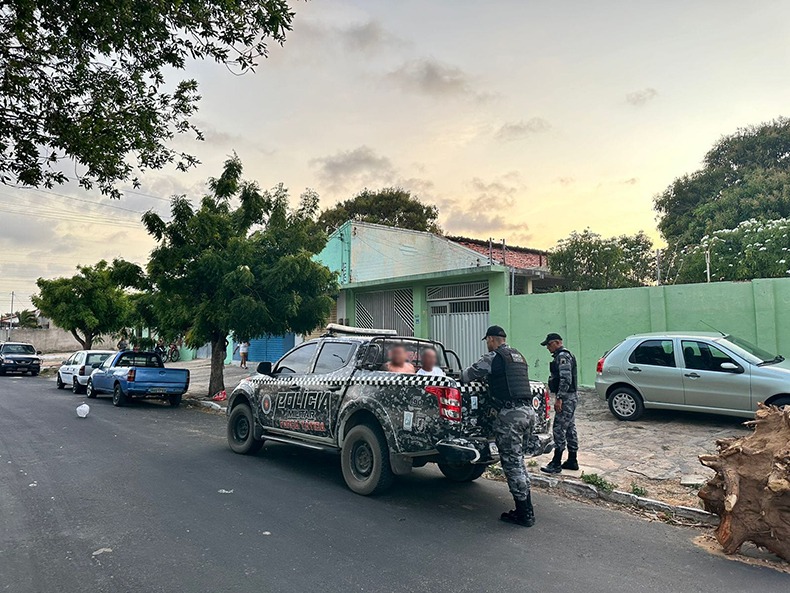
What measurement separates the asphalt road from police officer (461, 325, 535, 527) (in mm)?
261

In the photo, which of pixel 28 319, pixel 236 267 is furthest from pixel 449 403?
pixel 28 319

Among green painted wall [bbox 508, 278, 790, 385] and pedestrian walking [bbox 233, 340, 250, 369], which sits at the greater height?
green painted wall [bbox 508, 278, 790, 385]

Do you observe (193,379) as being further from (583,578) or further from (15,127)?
(583,578)

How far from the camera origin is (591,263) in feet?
52.4

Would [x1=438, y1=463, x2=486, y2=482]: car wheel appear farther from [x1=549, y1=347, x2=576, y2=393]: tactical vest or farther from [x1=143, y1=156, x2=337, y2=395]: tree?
[x1=143, y1=156, x2=337, y2=395]: tree

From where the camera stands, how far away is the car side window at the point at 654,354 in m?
9.62

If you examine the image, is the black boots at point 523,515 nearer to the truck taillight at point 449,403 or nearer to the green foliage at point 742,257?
the truck taillight at point 449,403

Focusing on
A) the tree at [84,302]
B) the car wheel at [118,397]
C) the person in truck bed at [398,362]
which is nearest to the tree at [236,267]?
the car wheel at [118,397]

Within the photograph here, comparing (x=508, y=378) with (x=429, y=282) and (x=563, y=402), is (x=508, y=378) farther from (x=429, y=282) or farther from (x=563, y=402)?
(x=429, y=282)

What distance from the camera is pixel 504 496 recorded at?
632cm

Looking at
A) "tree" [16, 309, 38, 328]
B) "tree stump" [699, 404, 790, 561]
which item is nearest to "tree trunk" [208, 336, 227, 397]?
"tree stump" [699, 404, 790, 561]

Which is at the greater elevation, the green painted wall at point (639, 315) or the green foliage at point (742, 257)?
the green foliage at point (742, 257)

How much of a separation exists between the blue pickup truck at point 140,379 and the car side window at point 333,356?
29.2ft

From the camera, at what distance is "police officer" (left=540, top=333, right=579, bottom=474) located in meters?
7.09
